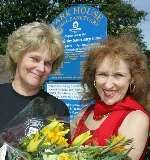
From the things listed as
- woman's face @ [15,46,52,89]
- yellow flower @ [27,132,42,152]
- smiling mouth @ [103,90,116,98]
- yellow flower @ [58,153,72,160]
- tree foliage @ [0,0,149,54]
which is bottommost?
yellow flower @ [58,153,72,160]

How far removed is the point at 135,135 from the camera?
253 centimetres

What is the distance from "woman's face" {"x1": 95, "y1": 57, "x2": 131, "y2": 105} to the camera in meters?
2.75

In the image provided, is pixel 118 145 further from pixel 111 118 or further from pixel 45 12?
pixel 45 12

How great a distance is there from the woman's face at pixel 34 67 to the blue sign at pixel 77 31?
10.6ft

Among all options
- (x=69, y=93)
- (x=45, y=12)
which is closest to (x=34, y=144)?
(x=69, y=93)

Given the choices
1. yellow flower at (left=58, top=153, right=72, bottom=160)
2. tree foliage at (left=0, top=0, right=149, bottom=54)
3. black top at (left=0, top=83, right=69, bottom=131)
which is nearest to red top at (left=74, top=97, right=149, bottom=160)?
black top at (left=0, top=83, right=69, bottom=131)

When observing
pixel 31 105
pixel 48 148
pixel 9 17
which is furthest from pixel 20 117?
pixel 9 17

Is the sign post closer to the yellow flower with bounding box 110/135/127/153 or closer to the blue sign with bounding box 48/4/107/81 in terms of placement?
the blue sign with bounding box 48/4/107/81

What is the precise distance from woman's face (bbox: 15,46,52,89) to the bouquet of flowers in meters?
0.64

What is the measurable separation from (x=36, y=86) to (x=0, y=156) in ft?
3.07

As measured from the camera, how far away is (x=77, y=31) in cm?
636

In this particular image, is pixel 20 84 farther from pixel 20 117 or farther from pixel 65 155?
pixel 65 155

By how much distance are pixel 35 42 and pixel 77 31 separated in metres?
3.66

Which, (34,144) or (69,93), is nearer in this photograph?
(34,144)
